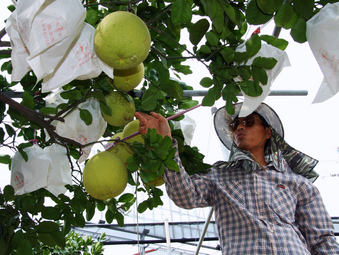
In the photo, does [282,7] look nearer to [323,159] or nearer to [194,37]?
[194,37]

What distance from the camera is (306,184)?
1.90 metres

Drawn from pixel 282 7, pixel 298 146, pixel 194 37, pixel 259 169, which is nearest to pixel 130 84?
pixel 194 37

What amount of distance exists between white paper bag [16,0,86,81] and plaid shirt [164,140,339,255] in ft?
2.65

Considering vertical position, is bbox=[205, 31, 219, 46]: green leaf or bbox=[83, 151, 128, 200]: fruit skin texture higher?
bbox=[205, 31, 219, 46]: green leaf

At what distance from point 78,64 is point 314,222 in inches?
63.3

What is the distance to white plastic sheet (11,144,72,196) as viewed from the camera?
153 centimetres

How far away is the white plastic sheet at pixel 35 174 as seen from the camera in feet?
5.03

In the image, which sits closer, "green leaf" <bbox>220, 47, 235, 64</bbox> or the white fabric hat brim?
"green leaf" <bbox>220, 47, 235, 64</bbox>

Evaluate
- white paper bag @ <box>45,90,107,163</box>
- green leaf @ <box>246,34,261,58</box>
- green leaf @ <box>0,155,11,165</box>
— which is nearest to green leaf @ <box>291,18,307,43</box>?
green leaf @ <box>246,34,261,58</box>

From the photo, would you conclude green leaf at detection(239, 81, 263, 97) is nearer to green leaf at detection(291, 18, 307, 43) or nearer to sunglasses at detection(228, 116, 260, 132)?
green leaf at detection(291, 18, 307, 43)

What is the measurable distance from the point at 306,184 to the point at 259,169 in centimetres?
31

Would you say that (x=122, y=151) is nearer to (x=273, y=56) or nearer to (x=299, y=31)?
(x=273, y=56)

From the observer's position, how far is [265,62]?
46.1 inches

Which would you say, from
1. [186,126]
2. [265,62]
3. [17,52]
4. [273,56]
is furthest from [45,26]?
[186,126]
